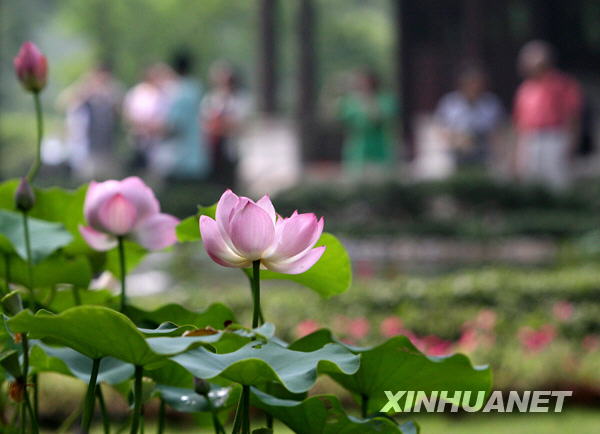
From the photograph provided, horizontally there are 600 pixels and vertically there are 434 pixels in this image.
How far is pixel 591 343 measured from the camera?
209 inches

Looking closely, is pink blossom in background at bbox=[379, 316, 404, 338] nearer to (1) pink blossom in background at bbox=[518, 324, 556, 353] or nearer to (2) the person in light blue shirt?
(1) pink blossom in background at bbox=[518, 324, 556, 353]

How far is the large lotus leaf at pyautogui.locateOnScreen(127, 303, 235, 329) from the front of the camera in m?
1.54

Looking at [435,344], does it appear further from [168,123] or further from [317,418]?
[168,123]

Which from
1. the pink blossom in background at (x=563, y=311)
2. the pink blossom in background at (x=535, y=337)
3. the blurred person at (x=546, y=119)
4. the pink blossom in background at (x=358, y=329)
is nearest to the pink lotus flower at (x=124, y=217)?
the pink blossom in background at (x=535, y=337)

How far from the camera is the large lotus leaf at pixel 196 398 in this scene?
137cm

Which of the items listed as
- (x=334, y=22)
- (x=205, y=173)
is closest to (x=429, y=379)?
(x=205, y=173)

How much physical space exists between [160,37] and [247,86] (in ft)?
45.2

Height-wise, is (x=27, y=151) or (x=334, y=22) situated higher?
(x=334, y=22)

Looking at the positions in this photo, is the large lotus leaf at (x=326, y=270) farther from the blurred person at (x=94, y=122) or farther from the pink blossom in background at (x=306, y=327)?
the blurred person at (x=94, y=122)

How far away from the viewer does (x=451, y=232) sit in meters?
9.67

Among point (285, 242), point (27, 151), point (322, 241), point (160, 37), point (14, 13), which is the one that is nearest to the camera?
point (285, 242)

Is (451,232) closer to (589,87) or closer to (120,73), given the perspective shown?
(589,87)

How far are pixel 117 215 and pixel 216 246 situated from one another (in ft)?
1.07

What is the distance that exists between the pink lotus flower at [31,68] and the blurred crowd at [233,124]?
869 cm
